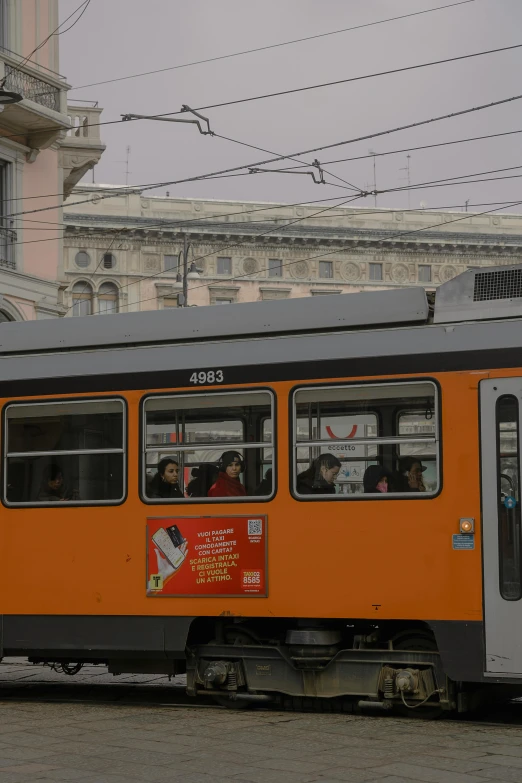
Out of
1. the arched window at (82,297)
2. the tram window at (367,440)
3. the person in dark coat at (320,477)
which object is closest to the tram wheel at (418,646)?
the tram window at (367,440)

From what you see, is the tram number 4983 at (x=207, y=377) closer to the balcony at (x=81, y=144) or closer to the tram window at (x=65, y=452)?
the tram window at (x=65, y=452)

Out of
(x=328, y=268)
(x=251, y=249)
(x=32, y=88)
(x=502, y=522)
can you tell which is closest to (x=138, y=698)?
(x=502, y=522)

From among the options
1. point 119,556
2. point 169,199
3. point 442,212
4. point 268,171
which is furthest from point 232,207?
point 119,556

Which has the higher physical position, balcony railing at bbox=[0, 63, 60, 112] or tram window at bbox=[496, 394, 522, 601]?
balcony railing at bbox=[0, 63, 60, 112]

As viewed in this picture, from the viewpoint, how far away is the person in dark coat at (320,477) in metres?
9.25

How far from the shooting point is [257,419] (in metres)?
9.51

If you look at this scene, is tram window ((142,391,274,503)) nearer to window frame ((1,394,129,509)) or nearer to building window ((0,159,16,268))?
window frame ((1,394,129,509))

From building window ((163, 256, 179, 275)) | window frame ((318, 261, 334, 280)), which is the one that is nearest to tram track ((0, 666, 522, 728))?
building window ((163, 256, 179, 275))

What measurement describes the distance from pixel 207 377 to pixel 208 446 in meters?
0.50

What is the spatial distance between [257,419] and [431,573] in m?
1.64

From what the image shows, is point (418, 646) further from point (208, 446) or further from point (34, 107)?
point (34, 107)

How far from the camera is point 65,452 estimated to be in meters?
10.1

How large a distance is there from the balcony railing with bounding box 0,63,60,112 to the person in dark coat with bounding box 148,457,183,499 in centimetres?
1681

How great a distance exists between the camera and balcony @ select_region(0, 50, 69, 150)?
25.3m
